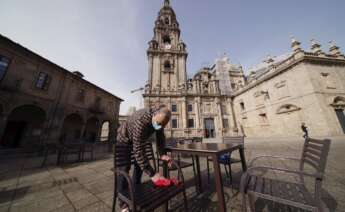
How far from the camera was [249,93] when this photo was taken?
61.0 ft

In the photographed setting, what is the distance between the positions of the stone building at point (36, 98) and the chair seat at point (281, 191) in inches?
485

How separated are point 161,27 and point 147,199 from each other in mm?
27914

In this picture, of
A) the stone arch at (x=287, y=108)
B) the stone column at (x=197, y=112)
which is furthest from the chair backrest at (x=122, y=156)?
the stone column at (x=197, y=112)

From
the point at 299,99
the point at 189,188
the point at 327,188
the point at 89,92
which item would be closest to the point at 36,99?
the point at 89,92

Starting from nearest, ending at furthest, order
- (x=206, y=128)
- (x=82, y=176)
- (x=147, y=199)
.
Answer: (x=147, y=199)
(x=82, y=176)
(x=206, y=128)

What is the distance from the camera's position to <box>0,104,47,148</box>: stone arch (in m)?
9.12

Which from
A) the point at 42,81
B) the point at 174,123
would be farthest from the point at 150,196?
the point at 174,123

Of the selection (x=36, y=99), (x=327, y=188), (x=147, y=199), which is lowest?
(x=327, y=188)

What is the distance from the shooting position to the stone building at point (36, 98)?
760 cm

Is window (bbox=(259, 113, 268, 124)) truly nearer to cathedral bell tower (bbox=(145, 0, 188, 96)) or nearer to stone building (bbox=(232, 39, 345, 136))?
stone building (bbox=(232, 39, 345, 136))

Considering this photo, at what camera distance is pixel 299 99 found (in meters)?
11.9

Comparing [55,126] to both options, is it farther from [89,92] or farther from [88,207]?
[88,207]

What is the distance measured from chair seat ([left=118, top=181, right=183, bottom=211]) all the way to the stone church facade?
1527 cm

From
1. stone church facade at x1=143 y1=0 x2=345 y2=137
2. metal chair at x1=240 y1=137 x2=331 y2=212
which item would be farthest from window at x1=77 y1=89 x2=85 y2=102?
metal chair at x1=240 y1=137 x2=331 y2=212
